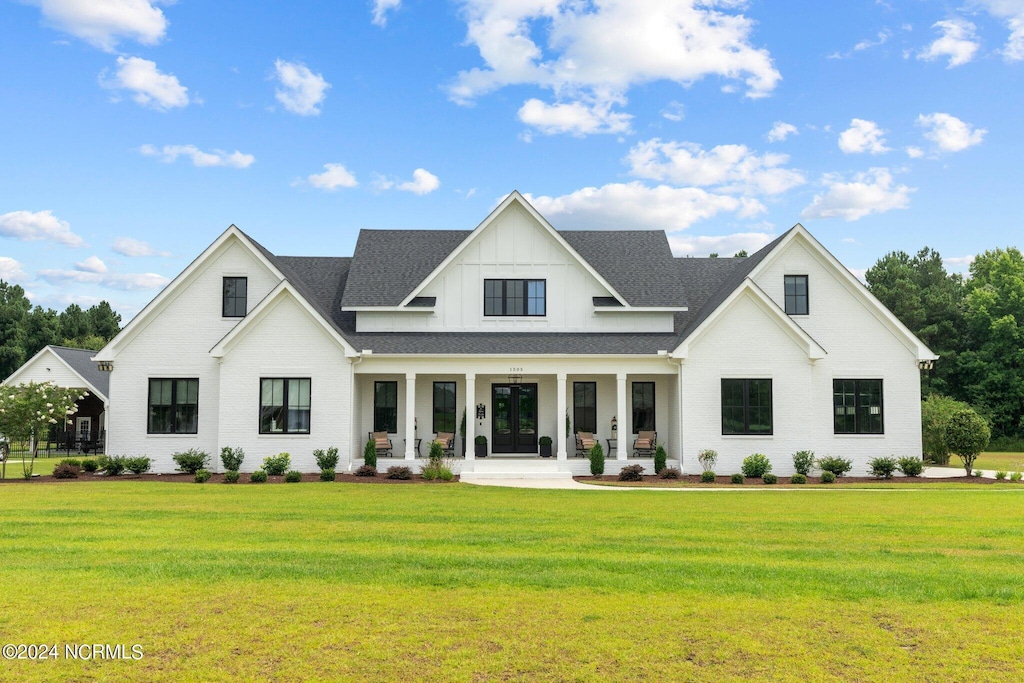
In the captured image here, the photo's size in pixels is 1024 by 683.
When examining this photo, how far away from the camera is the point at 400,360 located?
80.5 feet

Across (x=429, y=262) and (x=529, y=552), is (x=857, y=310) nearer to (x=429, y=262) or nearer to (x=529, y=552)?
(x=429, y=262)

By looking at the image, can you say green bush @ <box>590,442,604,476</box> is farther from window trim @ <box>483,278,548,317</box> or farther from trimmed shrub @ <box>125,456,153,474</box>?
trimmed shrub @ <box>125,456,153,474</box>

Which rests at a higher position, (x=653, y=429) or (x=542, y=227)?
(x=542, y=227)

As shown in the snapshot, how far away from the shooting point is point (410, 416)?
24328 mm

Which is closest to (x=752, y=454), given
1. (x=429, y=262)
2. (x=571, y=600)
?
(x=429, y=262)

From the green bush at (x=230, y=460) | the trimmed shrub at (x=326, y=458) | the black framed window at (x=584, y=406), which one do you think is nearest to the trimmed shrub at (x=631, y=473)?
the black framed window at (x=584, y=406)

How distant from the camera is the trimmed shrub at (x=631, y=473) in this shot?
22.4 metres

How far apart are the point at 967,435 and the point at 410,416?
17563 mm

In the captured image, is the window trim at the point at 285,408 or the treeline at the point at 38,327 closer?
the window trim at the point at 285,408

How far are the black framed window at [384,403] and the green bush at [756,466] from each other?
11.8 metres

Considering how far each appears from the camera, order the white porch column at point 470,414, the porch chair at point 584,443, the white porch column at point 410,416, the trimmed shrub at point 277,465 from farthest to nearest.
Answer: the porch chair at point 584,443
the white porch column at point 470,414
the white porch column at point 410,416
the trimmed shrub at point 277,465

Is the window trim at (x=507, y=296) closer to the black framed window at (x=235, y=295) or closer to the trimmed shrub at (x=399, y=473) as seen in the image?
the trimmed shrub at (x=399, y=473)

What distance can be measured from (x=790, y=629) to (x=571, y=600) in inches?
85.0

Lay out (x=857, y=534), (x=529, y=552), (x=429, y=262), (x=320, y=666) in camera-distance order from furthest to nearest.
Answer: (x=429, y=262)
(x=857, y=534)
(x=529, y=552)
(x=320, y=666)
